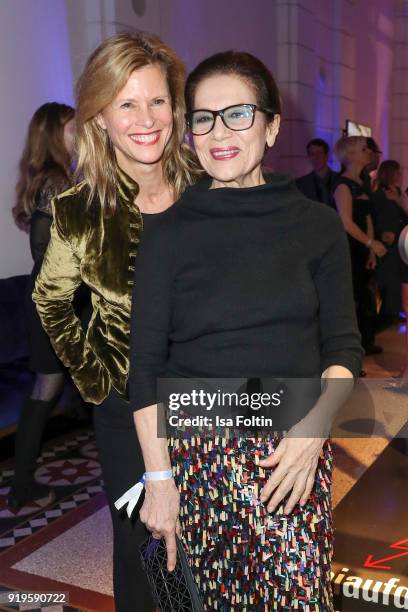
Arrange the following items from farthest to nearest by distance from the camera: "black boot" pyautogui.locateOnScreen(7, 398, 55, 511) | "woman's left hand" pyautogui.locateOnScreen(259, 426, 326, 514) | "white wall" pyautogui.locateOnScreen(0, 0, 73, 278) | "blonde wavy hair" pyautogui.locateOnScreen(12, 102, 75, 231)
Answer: "white wall" pyautogui.locateOnScreen(0, 0, 73, 278) < "blonde wavy hair" pyautogui.locateOnScreen(12, 102, 75, 231) < "black boot" pyautogui.locateOnScreen(7, 398, 55, 511) < "woman's left hand" pyautogui.locateOnScreen(259, 426, 326, 514)

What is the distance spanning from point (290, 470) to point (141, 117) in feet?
3.13

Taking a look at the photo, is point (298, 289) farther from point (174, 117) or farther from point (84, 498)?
point (84, 498)

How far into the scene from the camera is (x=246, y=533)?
4.53ft

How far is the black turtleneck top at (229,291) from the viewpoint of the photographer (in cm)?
137

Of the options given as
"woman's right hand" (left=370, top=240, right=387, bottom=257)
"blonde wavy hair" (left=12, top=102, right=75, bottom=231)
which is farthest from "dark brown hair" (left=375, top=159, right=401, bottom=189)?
"blonde wavy hair" (left=12, top=102, right=75, bottom=231)

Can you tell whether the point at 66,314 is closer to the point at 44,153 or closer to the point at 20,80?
the point at 44,153

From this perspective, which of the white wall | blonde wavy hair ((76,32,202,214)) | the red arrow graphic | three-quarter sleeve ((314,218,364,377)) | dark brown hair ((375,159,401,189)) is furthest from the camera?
dark brown hair ((375,159,401,189))

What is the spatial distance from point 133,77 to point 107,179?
0.26 metres

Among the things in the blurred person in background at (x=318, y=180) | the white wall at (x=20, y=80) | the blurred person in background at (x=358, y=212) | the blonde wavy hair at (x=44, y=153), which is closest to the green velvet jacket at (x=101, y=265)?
the blonde wavy hair at (x=44, y=153)

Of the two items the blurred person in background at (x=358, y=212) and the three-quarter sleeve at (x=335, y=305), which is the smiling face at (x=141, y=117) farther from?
the blurred person in background at (x=358, y=212)

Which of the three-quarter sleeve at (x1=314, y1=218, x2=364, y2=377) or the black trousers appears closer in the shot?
the three-quarter sleeve at (x1=314, y1=218, x2=364, y2=377)

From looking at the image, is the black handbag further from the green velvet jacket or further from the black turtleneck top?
the green velvet jacket

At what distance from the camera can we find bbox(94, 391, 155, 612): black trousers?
5.70 feet

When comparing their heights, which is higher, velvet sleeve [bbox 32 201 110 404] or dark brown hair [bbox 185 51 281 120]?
dark brown hair [bbox 185 51 281 120]
